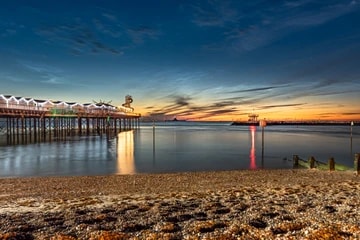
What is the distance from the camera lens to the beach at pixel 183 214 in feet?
20.1

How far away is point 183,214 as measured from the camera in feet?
25.6

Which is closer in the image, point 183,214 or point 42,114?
point 183,214

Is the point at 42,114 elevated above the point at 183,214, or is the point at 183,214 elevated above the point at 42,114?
the point at 42,114

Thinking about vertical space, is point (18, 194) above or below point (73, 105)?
below

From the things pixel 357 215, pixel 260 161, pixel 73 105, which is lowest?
pixel 260 161

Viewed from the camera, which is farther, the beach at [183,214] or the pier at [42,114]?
the pier at [42,114]

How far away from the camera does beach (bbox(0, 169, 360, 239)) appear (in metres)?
6.12

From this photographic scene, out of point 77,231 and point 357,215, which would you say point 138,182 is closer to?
point 77,231

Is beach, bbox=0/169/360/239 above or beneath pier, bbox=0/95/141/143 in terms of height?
beneath

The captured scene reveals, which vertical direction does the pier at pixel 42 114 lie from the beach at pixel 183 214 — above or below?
above

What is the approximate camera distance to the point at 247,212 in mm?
7824

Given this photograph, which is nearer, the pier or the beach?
the beach

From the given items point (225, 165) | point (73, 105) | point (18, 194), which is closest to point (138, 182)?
point (18, 194)

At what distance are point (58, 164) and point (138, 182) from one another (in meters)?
12.3
